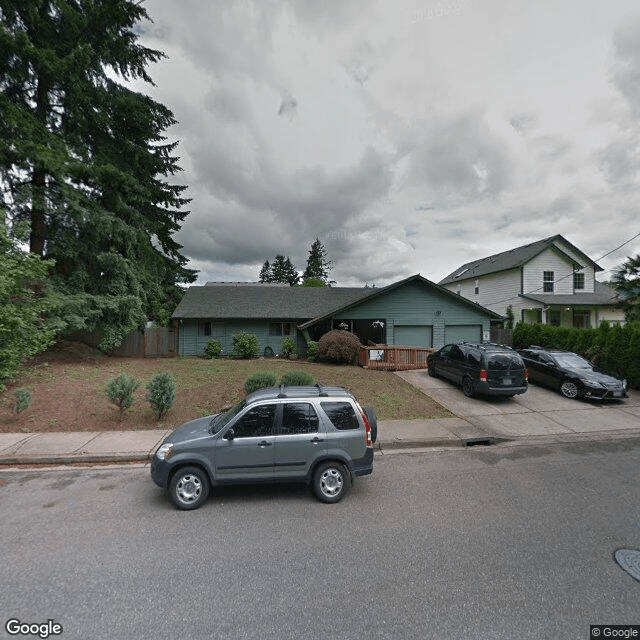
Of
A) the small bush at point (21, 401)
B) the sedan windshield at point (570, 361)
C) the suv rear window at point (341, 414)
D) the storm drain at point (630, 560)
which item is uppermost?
the sedan windshield at point (570, 361)

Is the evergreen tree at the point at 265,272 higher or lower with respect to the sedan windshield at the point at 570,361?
higher

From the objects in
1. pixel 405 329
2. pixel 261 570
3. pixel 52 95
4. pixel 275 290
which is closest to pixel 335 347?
pixel 405 329

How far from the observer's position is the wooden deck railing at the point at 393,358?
1521 cm

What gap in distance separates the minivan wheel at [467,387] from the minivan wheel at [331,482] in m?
7.51

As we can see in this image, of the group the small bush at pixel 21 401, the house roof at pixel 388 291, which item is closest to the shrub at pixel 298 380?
the small bush at pixel 21 401

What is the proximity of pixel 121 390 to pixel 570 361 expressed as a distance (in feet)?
49.4

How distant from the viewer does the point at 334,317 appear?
18391mm

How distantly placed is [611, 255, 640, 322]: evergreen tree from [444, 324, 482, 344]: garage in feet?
21.5

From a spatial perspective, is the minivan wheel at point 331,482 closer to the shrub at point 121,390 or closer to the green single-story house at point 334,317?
the shrub at point 121,390

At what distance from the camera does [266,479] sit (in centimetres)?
473

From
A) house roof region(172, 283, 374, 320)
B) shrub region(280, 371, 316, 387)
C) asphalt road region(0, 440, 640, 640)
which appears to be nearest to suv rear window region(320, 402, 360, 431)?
asphalt road region(0, 440, 640, 640)

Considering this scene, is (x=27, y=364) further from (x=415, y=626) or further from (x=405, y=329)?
(x=405, y=329)

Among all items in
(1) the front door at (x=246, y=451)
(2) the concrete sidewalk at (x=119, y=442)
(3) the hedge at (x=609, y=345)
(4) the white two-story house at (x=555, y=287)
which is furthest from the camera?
(4) the white two-story house at (x=555, y=287)

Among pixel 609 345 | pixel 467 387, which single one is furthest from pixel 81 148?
pixel 609 345
